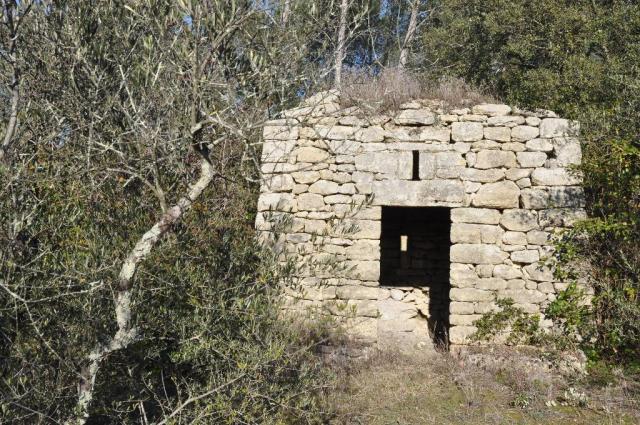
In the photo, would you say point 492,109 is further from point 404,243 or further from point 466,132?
point 404,243

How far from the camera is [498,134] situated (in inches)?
284

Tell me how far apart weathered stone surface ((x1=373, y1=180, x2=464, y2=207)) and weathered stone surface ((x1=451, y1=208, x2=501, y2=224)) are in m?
0.14

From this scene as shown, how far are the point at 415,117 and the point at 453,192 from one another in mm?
1089

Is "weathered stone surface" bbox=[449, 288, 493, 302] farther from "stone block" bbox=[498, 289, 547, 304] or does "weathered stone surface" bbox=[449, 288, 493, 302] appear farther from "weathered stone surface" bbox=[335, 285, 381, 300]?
"weathered stone surface" bbox=[335, 285, 381, 300]

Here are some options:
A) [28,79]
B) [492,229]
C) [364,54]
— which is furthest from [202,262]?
[364,54]

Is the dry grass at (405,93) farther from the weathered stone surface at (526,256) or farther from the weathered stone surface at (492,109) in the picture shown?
the weathered stone surface at (526,256)

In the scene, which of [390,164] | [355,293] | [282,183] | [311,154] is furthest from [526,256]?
[282,183]

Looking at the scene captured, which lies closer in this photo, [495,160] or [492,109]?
[495,160]

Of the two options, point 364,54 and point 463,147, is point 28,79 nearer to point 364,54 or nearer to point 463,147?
point 463,147

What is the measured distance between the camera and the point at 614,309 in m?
6.96

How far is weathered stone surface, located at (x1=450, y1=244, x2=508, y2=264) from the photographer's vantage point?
278 inches

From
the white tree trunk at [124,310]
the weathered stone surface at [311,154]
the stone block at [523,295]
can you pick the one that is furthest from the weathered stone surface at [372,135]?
the white tree trunk at [124,310]

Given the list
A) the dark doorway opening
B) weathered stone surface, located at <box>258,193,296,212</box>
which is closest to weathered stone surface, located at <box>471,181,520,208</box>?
weathered stone surface, located at <box>258,193,296,212</box>

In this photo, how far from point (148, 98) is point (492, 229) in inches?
190
